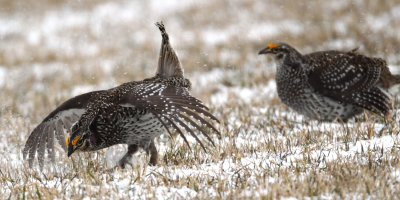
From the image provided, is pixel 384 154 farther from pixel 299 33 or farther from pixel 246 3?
pixel 246 3

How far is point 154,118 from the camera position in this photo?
19.4 ft

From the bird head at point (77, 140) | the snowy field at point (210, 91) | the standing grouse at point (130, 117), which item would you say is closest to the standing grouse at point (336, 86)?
the snowy field at point (210, 91)

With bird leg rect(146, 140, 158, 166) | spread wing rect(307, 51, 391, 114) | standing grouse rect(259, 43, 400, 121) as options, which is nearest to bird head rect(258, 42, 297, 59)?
standing grouse rect(259, 43, 400, 121)

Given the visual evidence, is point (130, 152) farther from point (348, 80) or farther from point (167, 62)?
point (348, 80)

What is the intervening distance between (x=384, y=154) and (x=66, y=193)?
249 cm

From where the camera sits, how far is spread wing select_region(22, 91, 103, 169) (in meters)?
6.63

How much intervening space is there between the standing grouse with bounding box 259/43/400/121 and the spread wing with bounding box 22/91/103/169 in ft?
7.72

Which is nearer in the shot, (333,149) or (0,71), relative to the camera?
→ (333,149)

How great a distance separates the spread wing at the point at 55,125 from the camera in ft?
21.8

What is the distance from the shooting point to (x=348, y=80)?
7.58m

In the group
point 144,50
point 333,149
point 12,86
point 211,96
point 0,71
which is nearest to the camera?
point 333,149

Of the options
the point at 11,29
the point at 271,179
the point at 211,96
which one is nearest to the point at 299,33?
the point at 211,96

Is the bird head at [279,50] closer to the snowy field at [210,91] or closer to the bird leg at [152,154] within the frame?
the snowy field at [210,91]

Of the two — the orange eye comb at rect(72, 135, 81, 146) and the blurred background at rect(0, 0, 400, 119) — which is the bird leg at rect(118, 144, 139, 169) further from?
the blurred background at rect(0, 0, 400, 119)
